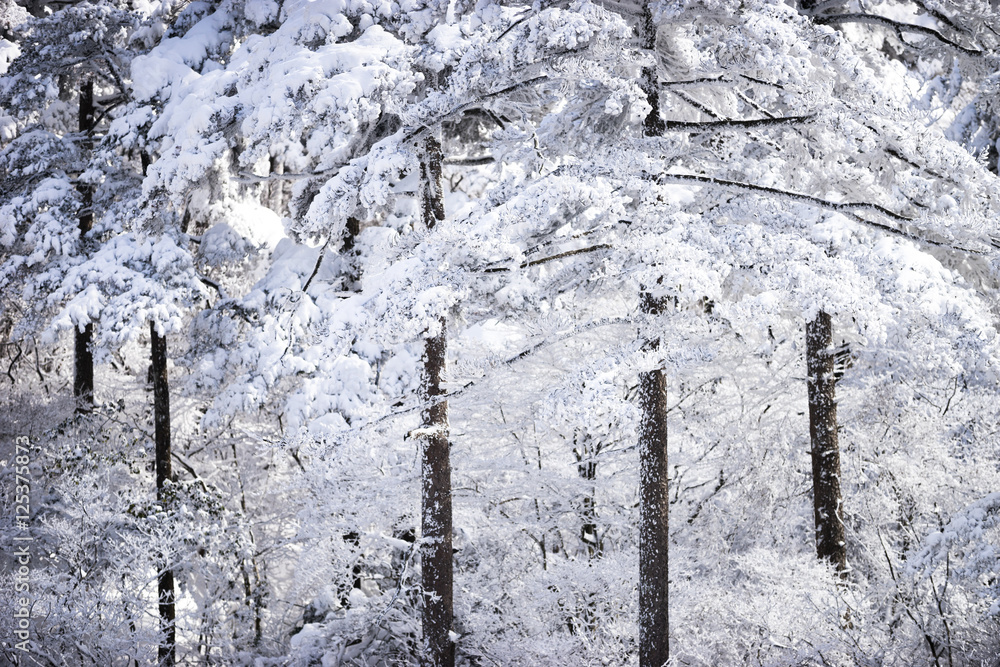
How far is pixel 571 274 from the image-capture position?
9375 millimetres

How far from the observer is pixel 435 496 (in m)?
9.68

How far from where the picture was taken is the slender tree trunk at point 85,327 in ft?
48.4

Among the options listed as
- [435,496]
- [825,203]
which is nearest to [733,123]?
[825,203]

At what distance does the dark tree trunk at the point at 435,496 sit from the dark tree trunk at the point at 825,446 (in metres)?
5.58

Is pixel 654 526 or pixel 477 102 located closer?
pixel 654 526

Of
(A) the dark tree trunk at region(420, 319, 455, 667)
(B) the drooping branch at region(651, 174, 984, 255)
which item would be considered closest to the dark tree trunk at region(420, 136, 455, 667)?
(A) the dark tree trunk at region(420, 319, 455, 667)

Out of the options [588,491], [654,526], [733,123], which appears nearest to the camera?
[733,123]

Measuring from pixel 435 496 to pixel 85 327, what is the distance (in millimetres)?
9692

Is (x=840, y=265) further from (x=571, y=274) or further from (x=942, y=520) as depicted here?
(x=942, y=520)

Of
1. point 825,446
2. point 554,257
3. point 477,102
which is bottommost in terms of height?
point 825,446

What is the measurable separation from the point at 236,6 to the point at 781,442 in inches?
493

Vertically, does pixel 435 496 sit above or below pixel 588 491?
above

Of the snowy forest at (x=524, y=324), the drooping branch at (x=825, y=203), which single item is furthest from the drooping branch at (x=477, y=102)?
the drooping branch at (x=825, y=203)

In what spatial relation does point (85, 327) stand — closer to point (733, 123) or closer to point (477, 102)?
point (477, 102)
